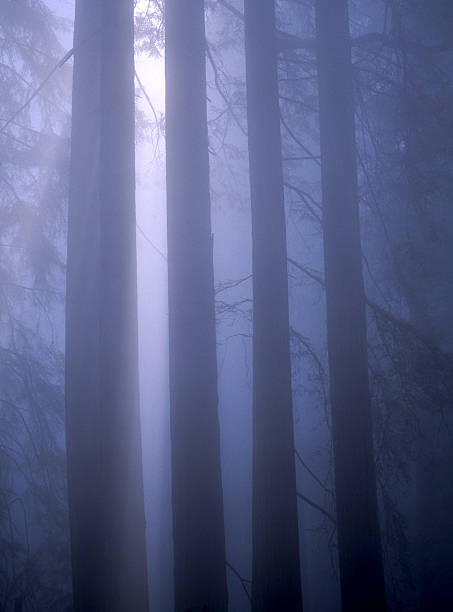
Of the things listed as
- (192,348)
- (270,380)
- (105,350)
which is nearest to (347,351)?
(270,380)

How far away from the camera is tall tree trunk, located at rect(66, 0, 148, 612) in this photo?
4059mm

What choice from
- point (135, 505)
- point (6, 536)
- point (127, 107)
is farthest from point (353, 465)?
point (6, 536)

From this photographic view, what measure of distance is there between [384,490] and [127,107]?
478cm

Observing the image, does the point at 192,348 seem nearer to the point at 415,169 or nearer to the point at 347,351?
the point at 347,351

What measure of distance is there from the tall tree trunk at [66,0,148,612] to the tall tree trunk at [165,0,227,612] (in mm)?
338

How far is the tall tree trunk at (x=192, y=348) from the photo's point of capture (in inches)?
161

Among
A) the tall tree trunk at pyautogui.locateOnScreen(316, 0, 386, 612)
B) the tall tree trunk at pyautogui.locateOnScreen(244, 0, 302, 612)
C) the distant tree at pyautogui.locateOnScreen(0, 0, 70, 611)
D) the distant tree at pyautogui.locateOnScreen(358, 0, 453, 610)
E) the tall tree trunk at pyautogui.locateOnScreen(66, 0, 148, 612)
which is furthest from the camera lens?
the distant tree at pyautogui.locateOnScreen(0, 0, 70, 611)

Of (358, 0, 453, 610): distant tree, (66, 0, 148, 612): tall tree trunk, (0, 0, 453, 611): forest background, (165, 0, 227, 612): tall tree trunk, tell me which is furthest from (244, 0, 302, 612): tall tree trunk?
(358, 0, 453, 610): distant tree

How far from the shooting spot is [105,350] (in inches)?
160

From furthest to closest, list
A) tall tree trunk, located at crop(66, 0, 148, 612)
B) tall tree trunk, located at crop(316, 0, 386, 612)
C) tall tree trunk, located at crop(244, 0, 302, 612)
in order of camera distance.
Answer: tall tree trunk, located at crop(316, 0, 386, 612), tall tree trunk, located at crop(244, 0, 302, 612), tall tree trunk, located at crop(66, 0, 148, 612)

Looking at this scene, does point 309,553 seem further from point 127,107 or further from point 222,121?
point 127,107

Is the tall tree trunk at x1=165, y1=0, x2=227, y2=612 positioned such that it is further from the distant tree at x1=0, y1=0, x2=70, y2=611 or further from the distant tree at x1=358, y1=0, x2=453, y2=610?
the distant tree at x1=0, y1=0, x2=70, y2=611

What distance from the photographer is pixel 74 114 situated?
459 centimetres

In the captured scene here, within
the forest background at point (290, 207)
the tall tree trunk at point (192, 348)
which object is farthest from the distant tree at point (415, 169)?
the tall tree trunk at point (192, 348)
